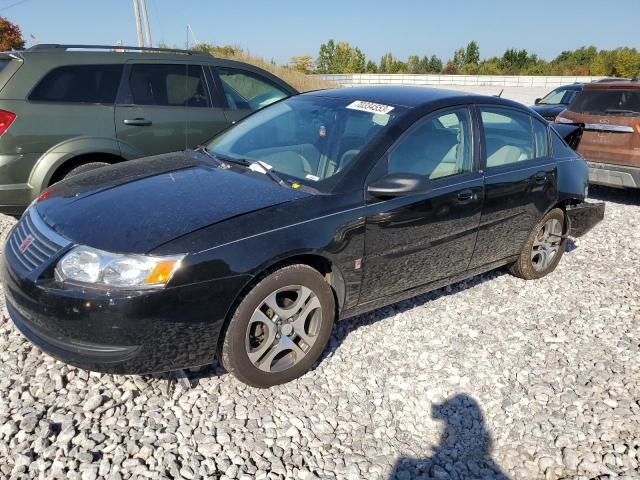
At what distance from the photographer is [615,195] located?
8438 millimetres

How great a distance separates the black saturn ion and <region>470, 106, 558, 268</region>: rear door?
0.05ft

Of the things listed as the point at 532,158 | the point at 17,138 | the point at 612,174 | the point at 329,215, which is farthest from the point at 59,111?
the point at 612,174

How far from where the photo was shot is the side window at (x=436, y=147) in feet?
11.6

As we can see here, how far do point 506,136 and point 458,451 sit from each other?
2579 millimetres

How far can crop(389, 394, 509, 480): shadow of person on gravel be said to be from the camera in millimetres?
2643

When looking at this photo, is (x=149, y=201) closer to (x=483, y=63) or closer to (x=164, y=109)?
(x=164, y=109)

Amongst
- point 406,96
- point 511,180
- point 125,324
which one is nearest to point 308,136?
point 406,96

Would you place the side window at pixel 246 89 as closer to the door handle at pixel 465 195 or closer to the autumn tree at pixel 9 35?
the door handle at pixel 465 195

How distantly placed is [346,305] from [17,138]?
11.2ft

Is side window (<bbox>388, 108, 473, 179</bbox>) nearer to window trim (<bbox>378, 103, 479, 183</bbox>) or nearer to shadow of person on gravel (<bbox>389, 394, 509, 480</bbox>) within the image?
window trim (<bbox>378, 103, 479, 183</bbox>)

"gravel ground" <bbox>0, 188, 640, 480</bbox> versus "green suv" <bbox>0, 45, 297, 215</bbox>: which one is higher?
"green suv" <bbox>0, 45, 297, 215</bbox>

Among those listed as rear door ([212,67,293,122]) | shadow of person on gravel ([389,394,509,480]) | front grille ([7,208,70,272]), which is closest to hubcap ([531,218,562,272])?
shadow of person on gravel ([389,394,509,480])

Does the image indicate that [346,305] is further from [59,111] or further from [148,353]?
[59,111]

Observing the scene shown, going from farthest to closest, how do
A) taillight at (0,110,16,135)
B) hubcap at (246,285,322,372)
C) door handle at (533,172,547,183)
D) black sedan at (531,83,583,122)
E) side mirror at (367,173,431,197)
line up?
black sedan at (531,83,583,122)
taillight at (0,110,16,135)
door handle at (533,172,547,183)
side mirror at (367,173,431,197)
hubcap at (246,285,322,372)
